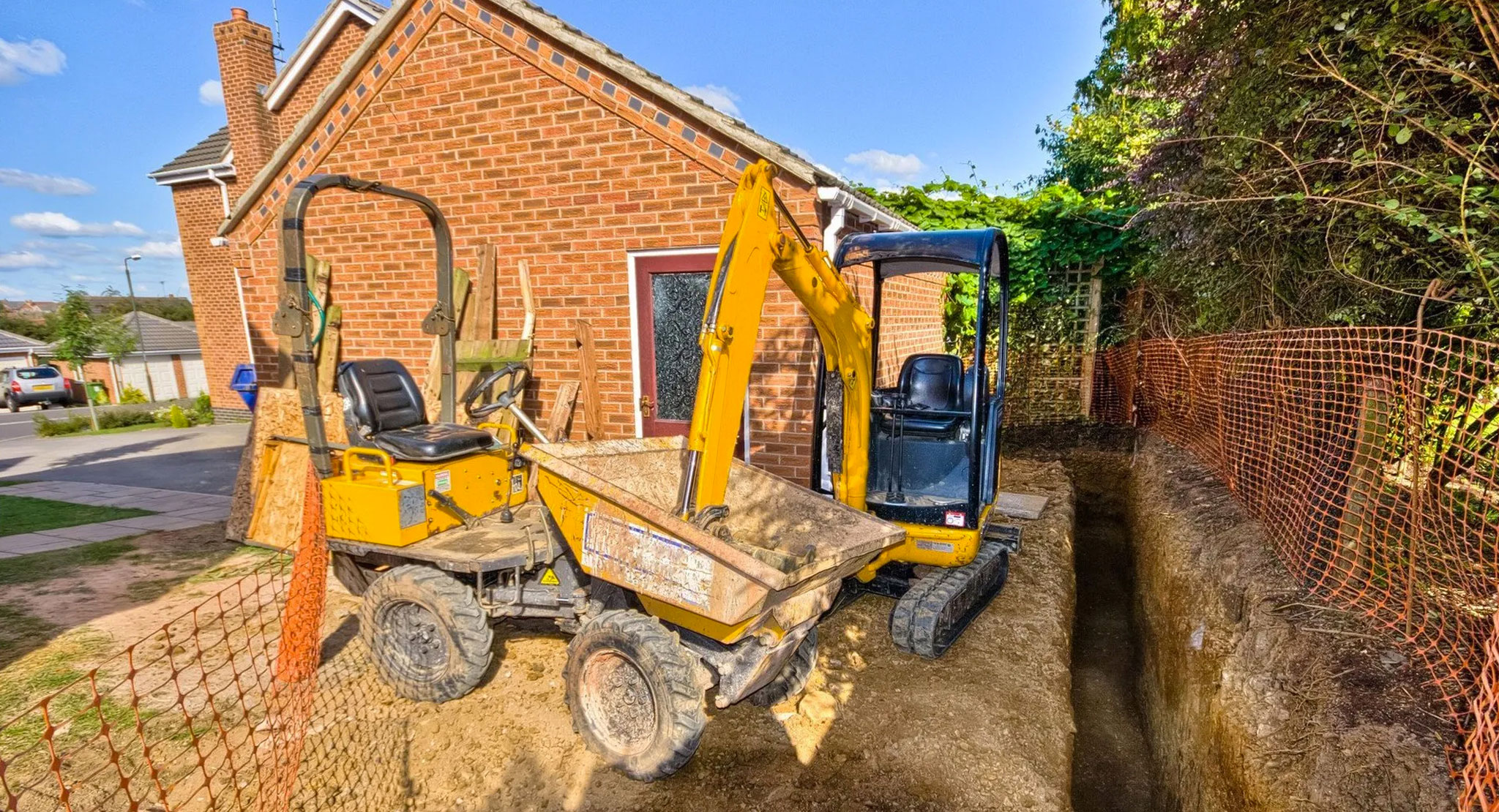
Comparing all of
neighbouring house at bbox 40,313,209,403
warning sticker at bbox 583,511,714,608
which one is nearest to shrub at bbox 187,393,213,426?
neighbouring house at bbox 40,313,209,403

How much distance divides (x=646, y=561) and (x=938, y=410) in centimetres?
248

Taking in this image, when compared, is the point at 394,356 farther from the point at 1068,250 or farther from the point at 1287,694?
the point at 1068,250

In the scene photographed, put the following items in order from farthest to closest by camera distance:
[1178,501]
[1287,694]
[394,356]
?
1. [394,356]
2. [1178,501]
3. [1287,694]

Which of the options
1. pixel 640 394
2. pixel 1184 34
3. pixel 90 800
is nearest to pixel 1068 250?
pixel 1184 34

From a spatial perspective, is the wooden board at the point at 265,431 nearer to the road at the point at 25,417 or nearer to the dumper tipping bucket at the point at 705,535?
the dumper tipping bucket at the point at 705,535

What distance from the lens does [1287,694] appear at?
2.83 m

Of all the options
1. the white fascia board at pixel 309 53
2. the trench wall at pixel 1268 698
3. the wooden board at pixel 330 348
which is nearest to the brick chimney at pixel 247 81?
the white fascia board at pixel 309 53

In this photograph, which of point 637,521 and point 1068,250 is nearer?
point 637,521

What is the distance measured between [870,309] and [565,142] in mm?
3299

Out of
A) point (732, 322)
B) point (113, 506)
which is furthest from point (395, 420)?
A: point (113, 506)

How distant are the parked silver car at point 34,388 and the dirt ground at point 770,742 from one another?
36395 mm

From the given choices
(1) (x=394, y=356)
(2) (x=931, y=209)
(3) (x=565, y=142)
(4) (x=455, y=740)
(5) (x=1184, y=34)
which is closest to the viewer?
(4) (x=455, y=740)

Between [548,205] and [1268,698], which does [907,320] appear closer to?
[548,205]

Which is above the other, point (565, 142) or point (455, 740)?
point (565, 142)
